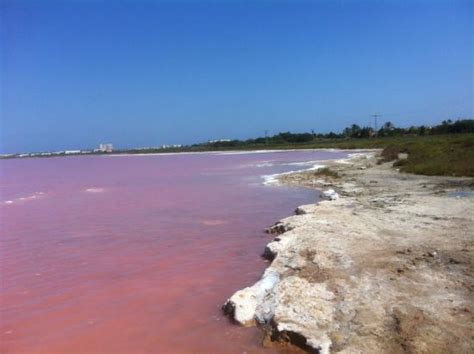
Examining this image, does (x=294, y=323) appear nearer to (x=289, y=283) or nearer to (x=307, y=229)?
(x=289, y=283)

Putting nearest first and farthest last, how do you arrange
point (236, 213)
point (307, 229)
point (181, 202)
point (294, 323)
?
point (294, 323) → point (307, 229) → point (236, 213) → point (181, 202)

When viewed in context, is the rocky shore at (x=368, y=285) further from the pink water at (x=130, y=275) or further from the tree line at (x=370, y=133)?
the tree line at (x=370, y=133)

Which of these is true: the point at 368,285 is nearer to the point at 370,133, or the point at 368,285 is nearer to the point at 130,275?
the point at 130,275

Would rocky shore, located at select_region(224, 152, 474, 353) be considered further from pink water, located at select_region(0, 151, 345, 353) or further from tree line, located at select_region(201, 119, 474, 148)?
tree line, located at select_region(201, 119, 474, 148)

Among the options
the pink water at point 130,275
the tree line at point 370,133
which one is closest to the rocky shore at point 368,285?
the pink water at point 130,275

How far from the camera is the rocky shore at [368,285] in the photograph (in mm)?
4559

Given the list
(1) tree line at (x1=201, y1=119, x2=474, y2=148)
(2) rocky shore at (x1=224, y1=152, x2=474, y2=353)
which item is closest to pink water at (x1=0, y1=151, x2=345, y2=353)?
(2) rocky shore at (x1=224, y1=152, x2=474, y2=353)

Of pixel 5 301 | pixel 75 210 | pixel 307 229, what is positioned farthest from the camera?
pixel 75 210

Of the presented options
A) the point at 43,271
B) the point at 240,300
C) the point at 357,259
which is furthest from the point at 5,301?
the point at 357,259

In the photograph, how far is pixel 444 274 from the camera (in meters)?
5.95

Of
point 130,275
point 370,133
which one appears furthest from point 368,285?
point 370,133

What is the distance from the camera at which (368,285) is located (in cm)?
576

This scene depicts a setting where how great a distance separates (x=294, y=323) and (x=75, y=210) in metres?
11.7

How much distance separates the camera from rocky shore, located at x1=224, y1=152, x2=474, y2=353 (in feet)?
15.0
